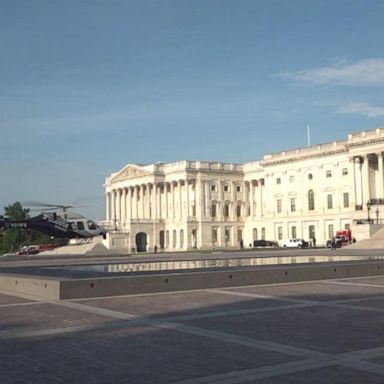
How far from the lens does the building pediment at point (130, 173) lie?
139 meters

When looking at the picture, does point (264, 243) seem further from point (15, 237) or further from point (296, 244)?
point (15, 237)

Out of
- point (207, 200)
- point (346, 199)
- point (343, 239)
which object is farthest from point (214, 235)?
point (343, 239)

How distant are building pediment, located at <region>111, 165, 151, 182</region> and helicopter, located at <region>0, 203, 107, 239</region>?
9512 centimetres

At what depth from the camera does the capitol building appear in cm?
9881

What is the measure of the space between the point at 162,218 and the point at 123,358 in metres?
127

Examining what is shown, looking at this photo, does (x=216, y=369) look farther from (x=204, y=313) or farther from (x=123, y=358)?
(x=204, y=313)

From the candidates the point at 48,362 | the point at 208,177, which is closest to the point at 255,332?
the point at 48,362

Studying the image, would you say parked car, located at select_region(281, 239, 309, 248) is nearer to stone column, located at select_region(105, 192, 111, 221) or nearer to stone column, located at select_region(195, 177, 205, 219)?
stone column, located at select_region(195, 177, 205, 219)

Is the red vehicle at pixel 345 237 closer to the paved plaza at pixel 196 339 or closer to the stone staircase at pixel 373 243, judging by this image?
the stone staircase at pixel 373 243

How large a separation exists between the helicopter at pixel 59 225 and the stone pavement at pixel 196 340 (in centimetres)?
1715

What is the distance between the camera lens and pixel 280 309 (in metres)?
16.6

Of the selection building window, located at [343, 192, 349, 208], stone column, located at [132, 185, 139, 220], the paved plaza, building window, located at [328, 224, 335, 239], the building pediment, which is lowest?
the paved plaza

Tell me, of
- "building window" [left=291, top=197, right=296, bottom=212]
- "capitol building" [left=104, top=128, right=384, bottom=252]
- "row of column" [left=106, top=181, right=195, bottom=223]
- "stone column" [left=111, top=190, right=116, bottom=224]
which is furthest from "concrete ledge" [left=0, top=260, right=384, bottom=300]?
"stone column" [left=111, top=190, right=116, bottom=224]

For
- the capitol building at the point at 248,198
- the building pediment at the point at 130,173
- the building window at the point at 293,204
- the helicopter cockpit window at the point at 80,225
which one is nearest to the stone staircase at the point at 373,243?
the capitol building at the point at 248,198
